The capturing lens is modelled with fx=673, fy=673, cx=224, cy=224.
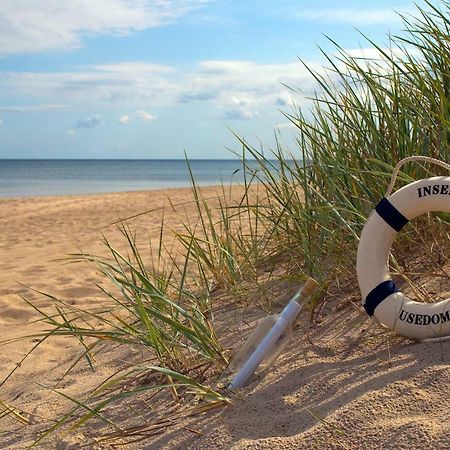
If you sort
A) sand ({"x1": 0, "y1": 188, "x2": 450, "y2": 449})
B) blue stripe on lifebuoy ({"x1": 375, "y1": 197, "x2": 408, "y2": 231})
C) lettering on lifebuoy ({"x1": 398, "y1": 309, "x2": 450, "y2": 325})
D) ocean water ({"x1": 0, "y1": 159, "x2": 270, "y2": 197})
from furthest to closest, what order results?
1. ocean water ({"x1": 0, "y1": 159, "x2": 270, "y2": 197})
2. blue stripe on lifebuoy ({"x1": 375, "y1": 197, "x2": 408, "y2": 231})
3. lettering on lifebuoy ({"x1": 398, "y1": 309, "x2": 450, "y2": 325})
4. sand ({"x1": 0, "y1": 188, "x2": 450, "y2": 449})

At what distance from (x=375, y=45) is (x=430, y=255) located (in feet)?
3.42

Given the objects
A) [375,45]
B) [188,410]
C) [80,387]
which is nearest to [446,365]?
[188,410]

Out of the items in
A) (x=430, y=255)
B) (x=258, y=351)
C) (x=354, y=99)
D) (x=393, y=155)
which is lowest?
(x=258, y=351)

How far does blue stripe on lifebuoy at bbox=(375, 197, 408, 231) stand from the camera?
2.06 metres

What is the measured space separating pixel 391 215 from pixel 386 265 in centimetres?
15

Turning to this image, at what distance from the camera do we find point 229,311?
2.93 meters

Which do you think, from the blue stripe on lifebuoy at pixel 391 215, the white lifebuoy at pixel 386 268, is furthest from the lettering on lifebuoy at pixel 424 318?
the blue stripe on lifebuoy at pixel 391 215

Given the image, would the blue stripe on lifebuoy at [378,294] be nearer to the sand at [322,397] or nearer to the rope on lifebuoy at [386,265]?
the rope on lifebuoy at [386,265]

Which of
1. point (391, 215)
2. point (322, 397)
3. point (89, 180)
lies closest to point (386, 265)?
point (391, 215)

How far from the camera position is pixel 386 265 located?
81.0 inches

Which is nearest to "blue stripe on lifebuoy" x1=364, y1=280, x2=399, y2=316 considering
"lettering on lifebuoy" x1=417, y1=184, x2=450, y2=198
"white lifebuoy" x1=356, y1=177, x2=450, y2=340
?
"white lifebuoy" x1=356, y1=177, x2=450, y2=340

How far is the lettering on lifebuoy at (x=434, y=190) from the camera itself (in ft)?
6.54

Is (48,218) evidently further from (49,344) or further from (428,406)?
(428,406)

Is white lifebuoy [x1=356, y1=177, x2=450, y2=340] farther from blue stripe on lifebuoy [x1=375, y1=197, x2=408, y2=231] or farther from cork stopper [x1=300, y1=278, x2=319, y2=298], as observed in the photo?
cork stopper [x1=300, y1=278, x2=319, y2=298]
